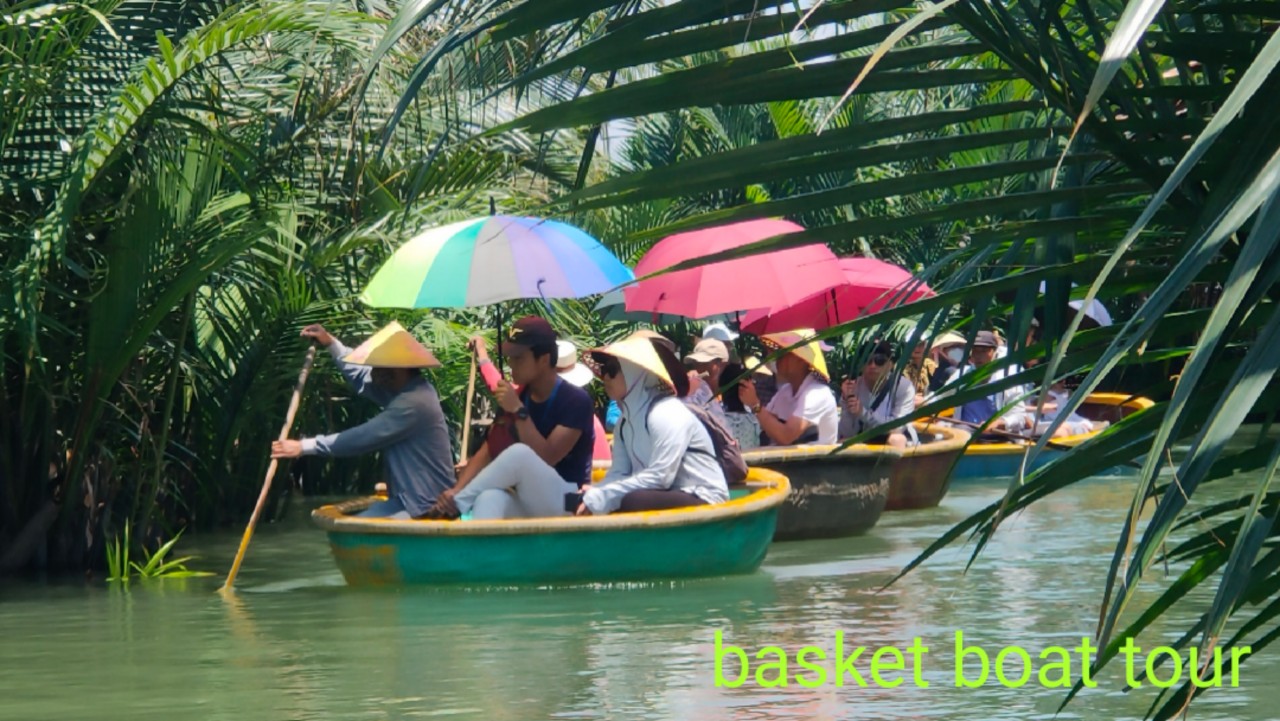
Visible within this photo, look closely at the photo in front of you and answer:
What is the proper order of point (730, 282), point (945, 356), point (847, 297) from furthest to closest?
point (945, 356) < point (847, 297) < point (730, 282)

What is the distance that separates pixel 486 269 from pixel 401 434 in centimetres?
136

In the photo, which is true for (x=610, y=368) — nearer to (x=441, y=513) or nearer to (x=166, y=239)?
(x=441, y=513)

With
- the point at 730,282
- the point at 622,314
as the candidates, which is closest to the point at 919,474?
the point at 730,282

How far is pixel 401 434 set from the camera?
447 inches

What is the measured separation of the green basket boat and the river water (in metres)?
0.11

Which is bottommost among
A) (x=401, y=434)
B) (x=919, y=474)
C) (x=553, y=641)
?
(x=553, y=641)

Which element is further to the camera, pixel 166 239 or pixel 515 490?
pixel 166 239

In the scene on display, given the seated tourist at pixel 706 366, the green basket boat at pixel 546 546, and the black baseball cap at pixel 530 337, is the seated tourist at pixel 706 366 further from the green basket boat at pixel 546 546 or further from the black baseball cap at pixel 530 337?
the black baseball cap at pixel 530 337

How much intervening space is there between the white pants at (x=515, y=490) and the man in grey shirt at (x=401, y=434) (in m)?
0.25

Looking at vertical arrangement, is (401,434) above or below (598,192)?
below

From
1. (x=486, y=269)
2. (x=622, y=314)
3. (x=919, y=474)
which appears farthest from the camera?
(x=622, y=314)

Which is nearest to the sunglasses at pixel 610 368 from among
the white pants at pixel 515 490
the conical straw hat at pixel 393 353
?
the white pants at pixel 515 490

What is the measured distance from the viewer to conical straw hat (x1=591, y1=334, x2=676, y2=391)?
1109cm

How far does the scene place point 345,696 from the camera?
26.4ft
